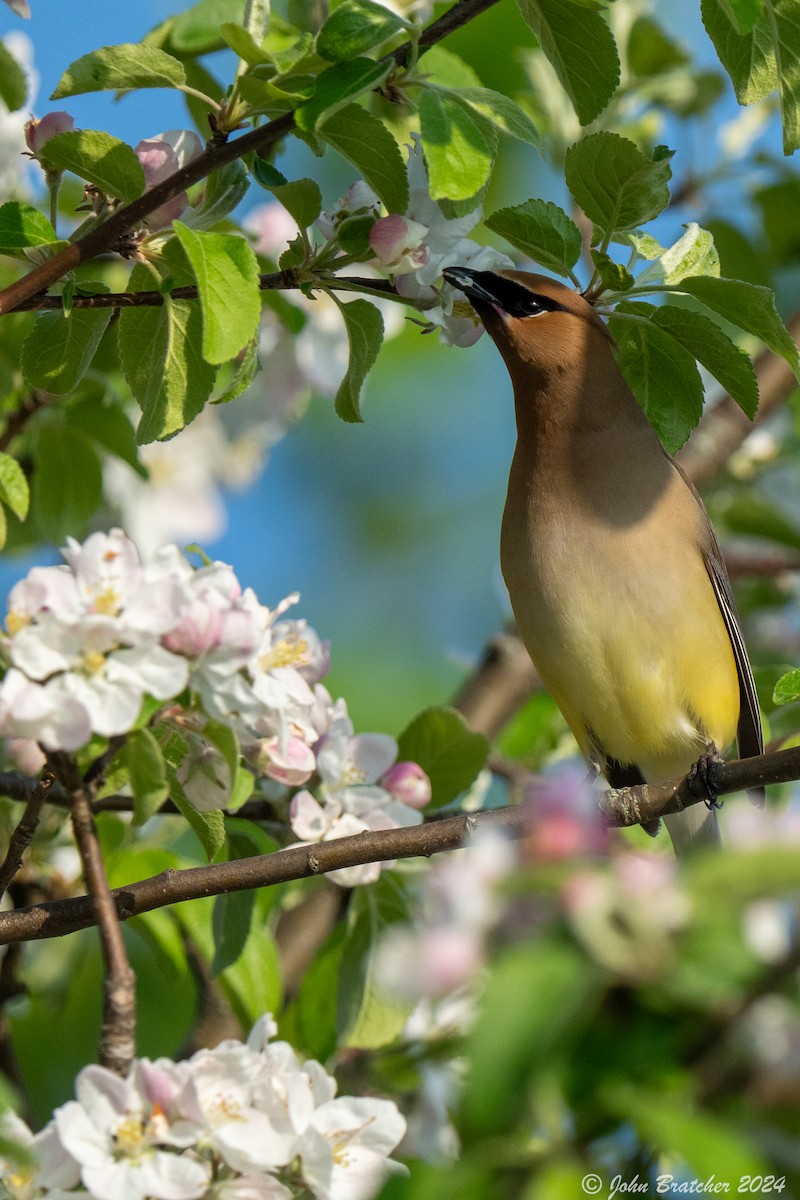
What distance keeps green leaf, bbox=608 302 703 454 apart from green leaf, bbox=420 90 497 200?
0.50m

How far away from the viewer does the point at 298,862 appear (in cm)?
244

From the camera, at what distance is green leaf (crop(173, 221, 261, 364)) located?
2227 mm

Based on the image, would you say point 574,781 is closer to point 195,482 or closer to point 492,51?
point 195,482

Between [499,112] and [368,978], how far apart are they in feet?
5.29

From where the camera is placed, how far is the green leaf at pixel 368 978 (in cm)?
299

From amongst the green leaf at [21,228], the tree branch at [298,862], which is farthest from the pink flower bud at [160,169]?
the tree branch at [298,862]

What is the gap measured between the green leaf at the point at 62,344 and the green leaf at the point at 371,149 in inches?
19.7

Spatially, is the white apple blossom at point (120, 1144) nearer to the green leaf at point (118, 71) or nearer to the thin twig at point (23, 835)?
the thin twig at point (23, 835)

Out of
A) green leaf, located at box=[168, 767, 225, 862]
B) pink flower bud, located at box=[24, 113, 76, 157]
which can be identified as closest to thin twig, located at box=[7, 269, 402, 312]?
pink flower bud, located at box=[24, 113, 76, 157]

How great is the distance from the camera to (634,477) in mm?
4145

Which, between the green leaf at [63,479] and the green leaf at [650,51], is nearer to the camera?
the green leaf at [63,479]

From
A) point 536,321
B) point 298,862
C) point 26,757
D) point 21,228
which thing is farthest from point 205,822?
point 536,321

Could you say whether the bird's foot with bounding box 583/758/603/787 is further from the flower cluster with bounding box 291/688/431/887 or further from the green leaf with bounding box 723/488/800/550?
the flower cluster with bounding box 291/688/431/887

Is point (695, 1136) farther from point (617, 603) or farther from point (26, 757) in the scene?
point (617, 603)
